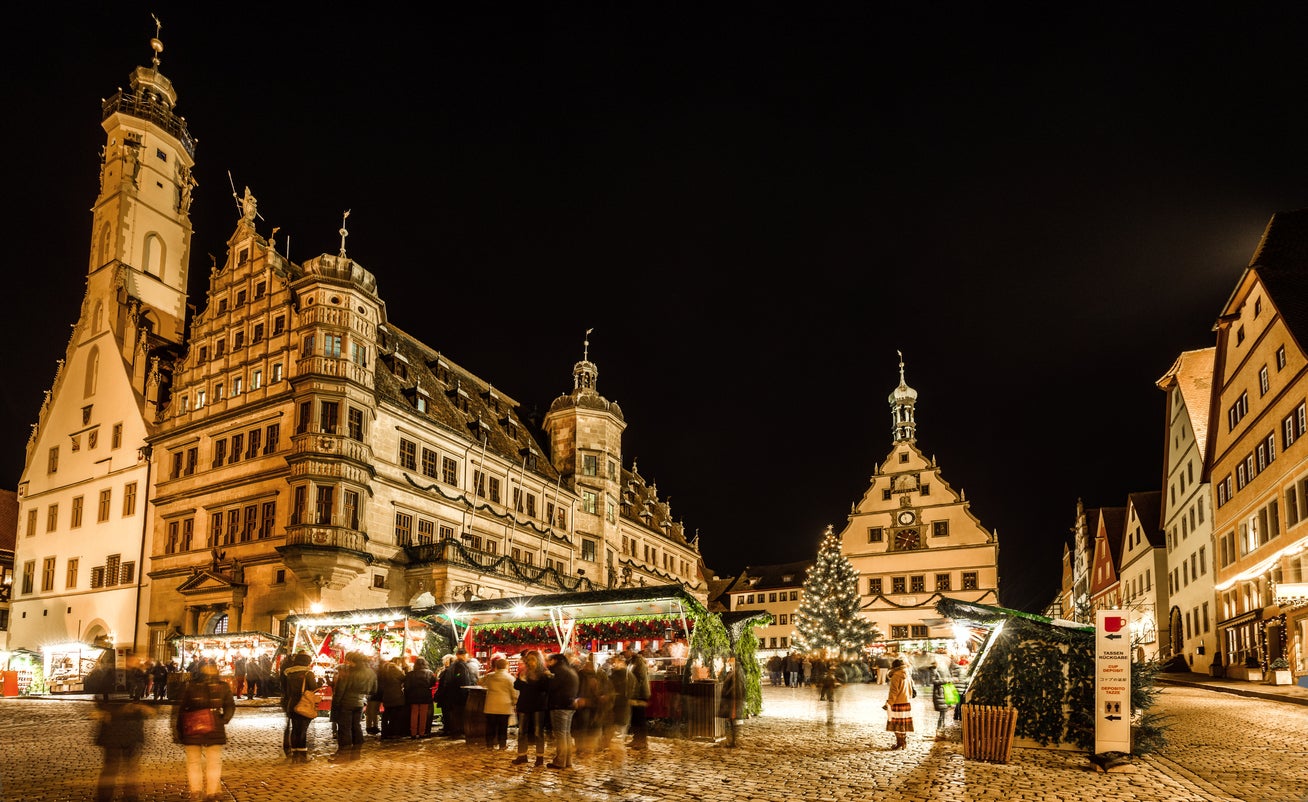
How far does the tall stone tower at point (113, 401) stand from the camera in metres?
43.9

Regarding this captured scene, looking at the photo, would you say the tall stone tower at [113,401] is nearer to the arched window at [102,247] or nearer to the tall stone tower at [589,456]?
the arched window at [102,247]

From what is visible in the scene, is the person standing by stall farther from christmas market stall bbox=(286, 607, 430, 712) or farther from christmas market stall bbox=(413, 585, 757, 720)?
christmas market stall bbox=(286, 607, 430, 712)

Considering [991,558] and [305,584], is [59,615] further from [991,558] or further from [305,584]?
[991,558]

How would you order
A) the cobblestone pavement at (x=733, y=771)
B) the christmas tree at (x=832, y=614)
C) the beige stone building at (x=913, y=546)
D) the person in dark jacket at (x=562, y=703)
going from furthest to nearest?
the beige stone building at (x=913, y=546) → the christmas tree at (x=832, y=614) → the person in dark jacket at (x=562, y=703) → the cobblestone pavement at (x=733, y=771)

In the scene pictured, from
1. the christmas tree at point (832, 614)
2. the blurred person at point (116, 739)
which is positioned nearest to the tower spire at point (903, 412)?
the christmas tree at point (832, 614)

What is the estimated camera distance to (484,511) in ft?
152

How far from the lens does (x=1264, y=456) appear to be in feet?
112

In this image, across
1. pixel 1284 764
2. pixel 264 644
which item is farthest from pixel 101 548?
pixel 1284 764

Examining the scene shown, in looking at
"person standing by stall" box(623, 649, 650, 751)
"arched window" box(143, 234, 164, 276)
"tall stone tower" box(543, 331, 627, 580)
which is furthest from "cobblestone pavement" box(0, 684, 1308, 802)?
"tall stone tower" box(543, 331, 627, 580)

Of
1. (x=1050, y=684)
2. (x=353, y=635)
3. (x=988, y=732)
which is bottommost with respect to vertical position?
(x=988, y=732)

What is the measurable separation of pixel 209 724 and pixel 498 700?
5.95 m

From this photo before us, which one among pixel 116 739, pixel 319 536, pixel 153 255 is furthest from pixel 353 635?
pixel 153 255

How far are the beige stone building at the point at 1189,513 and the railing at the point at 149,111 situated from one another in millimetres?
51023

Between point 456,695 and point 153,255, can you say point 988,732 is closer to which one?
point 456,695
